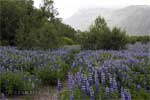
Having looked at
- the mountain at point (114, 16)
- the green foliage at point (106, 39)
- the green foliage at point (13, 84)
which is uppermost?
the mountain at point (114, 16)

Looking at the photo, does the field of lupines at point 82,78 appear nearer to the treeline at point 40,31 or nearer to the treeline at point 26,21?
the treeline at point 40,31

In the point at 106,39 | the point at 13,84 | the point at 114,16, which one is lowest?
the point at 13,84

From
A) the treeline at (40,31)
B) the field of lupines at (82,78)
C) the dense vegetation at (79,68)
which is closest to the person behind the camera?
the field of lupines at (82,78)

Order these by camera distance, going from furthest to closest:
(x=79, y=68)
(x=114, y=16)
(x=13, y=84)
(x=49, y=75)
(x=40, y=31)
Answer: (x=114, y=16), (x=40, y=31), (x=49, y=75), (x=79, y=68), (x=13, y=84)

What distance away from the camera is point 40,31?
1582 centimetres

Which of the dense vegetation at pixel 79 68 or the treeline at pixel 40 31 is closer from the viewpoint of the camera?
the dense vegetation at pixel 79 68

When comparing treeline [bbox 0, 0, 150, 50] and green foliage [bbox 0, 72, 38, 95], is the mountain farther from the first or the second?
green foliage [bbox 0, 72, 38, 95]

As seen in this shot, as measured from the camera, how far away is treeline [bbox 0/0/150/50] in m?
15.7

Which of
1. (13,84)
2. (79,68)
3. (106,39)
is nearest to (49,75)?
(79,68)

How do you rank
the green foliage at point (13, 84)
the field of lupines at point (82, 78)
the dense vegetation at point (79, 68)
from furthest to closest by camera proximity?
the green foliage at point (13, 84) < the dense vegetation at point (79, 68) < the field of lupines at point (82, 78)

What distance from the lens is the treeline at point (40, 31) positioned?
51.4 feet

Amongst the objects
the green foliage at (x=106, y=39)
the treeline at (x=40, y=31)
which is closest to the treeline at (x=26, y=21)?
the treeline at (x=40, y=31)

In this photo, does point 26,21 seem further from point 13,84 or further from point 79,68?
point 13,84

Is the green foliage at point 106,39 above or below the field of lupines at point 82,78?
above
